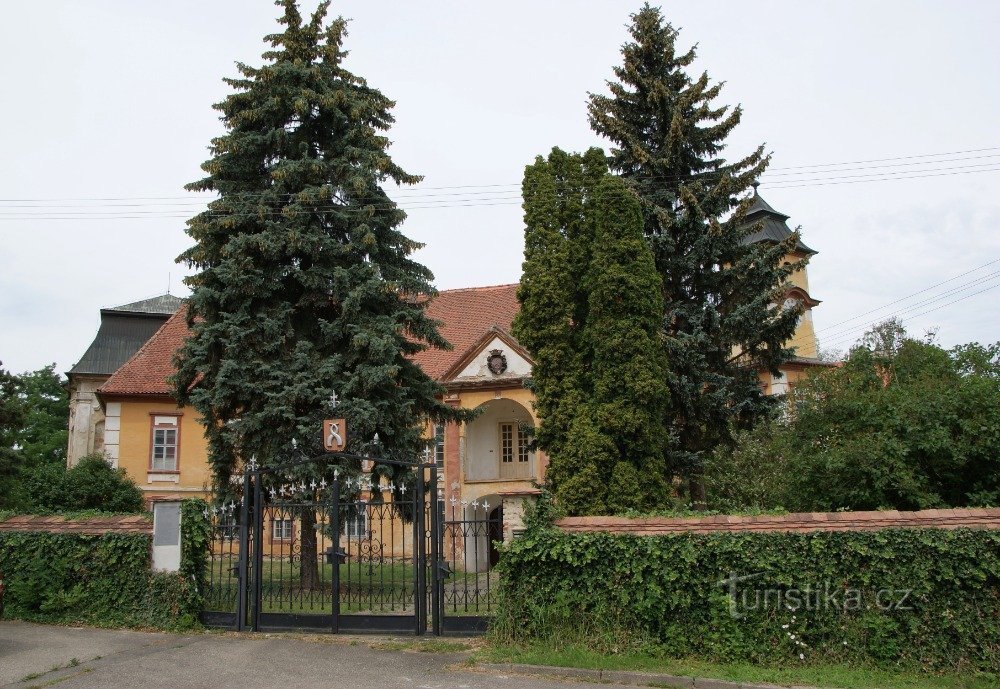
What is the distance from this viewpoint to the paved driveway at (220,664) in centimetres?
949

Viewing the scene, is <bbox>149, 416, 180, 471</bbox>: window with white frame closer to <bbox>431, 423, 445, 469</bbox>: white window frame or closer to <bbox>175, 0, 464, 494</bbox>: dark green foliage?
<bbox>431, 423, 445, 469</bbox>: white window frame

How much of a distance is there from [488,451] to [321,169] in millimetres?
13890

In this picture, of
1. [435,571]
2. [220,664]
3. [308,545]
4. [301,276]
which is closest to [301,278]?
[301,276]

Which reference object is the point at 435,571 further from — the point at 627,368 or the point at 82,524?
the point at 82,524

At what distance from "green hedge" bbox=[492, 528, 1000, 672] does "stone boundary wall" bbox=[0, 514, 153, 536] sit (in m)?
5.69

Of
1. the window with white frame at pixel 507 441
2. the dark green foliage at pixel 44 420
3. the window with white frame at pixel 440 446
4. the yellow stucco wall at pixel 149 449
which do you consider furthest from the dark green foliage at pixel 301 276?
the dark green foliage at pixel 44 420

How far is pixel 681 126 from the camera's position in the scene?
18.3m

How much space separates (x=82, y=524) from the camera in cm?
1310

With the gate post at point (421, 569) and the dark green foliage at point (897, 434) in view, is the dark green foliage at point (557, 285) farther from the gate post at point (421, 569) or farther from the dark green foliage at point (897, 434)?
the dark green foliage at point (897, 434)

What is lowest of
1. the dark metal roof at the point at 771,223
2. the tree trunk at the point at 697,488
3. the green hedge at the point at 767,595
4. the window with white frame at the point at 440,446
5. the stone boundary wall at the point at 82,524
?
the green hedge at the point at 767,595

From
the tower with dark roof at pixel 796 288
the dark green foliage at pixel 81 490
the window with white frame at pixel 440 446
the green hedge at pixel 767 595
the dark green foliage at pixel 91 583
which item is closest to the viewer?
the green hedge at pixel 767 595

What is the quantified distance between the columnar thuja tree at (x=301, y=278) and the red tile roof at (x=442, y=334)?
9716mm

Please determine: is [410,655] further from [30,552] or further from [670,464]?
[670,464]

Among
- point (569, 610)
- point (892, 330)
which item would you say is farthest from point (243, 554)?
point (892, 330)
